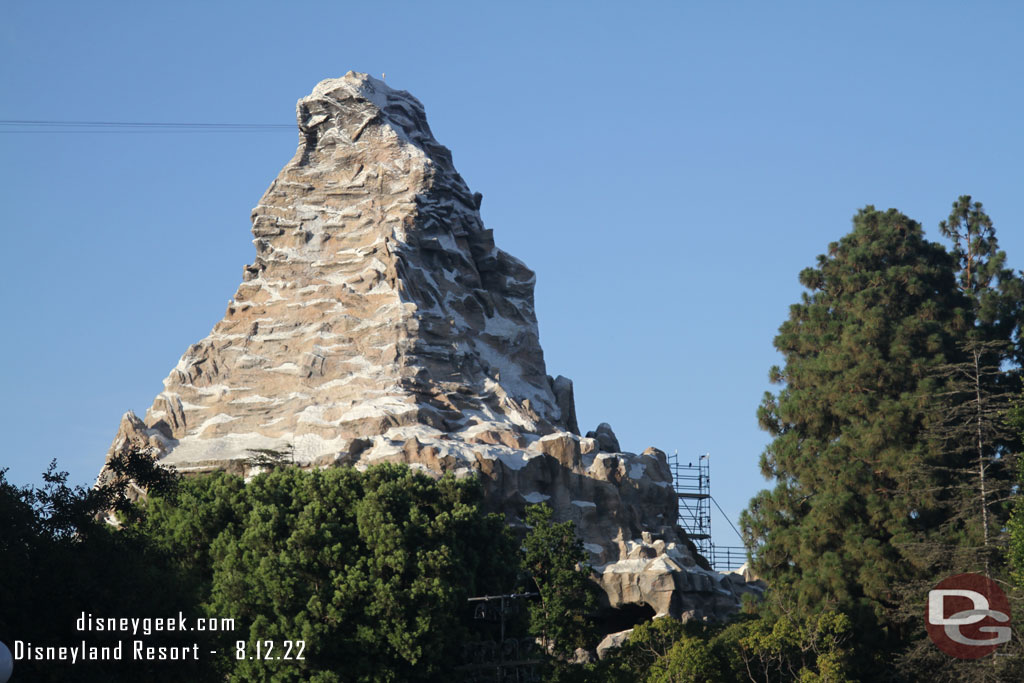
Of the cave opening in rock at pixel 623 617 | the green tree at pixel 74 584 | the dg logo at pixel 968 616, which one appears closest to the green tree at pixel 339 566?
the green tree at pixel 74 584

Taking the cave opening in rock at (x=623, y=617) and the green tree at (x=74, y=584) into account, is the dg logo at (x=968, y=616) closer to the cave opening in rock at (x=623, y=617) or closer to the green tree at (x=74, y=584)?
the green tree at (x=74, y=584)

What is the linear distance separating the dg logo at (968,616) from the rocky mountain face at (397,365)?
69.9ft

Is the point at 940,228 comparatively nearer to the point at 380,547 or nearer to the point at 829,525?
the point at 829,525

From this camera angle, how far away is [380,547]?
1636 inches

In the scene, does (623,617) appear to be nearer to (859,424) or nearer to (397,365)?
(397,365)

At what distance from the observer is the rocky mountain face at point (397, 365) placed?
6038cm

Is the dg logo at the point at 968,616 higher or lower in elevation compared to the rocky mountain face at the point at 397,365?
lower

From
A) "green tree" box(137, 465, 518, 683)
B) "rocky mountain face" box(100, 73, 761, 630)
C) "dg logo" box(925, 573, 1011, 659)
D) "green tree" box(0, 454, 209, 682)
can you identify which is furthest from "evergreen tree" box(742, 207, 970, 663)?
"green tree" box(0, 454, 209, 682)

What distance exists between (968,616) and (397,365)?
33.1 m

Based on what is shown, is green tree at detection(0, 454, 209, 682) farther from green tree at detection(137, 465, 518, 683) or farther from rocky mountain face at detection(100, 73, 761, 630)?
rocky mountain face at detection(100, 73, 761, 630)

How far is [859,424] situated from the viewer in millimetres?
41344

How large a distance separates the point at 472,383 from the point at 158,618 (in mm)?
38402

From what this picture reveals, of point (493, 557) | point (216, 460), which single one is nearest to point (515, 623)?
point (493, 557)

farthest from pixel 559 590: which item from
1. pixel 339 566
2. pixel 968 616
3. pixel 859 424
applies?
pixel 968 616
